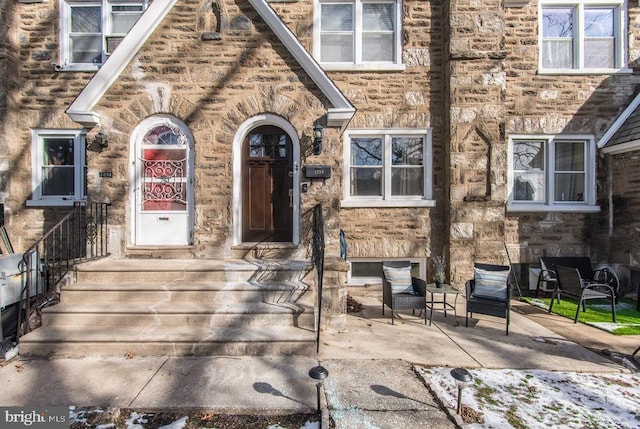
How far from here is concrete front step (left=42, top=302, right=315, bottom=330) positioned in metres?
4.63

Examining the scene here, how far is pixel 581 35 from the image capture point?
328 inches

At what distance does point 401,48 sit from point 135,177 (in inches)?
272

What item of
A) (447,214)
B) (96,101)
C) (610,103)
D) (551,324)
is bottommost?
(551,324)

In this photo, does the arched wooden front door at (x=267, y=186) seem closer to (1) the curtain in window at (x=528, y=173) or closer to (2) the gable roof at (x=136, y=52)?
(2) the gable roof at (x=136, y=52)

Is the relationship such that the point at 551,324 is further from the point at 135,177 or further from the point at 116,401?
the point at 135,177

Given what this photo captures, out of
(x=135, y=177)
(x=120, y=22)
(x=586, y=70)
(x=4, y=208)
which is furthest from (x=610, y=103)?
(x=4, y=208)

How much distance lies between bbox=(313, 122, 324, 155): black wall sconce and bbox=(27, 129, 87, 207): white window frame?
636cm

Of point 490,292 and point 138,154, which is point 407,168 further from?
point 138,154

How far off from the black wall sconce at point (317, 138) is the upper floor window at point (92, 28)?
245 inches

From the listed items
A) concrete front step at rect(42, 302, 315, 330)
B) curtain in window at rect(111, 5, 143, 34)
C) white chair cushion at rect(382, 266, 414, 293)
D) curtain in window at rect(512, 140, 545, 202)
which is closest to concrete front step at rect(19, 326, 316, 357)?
concrete front step at rect(42, 302, 315, 330)

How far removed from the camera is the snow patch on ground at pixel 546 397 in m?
3.16

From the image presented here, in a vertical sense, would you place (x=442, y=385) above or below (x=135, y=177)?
below

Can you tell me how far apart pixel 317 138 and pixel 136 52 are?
377cm

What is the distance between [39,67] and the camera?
8.00 metres
